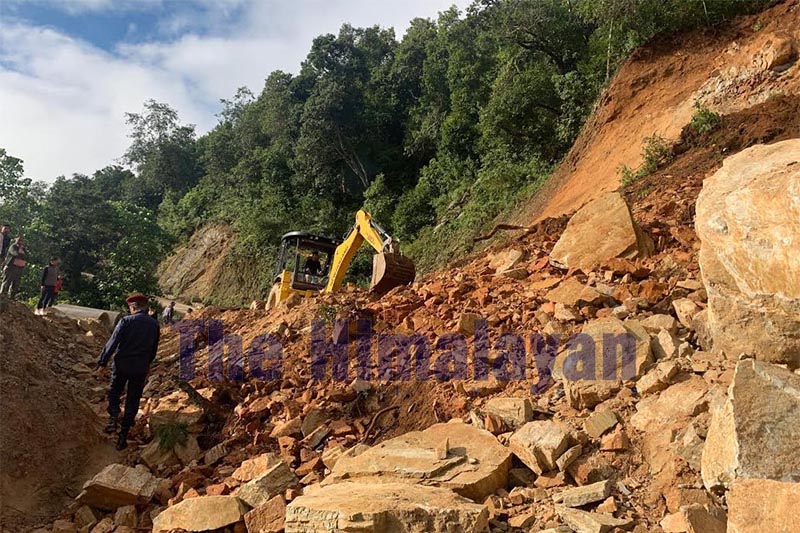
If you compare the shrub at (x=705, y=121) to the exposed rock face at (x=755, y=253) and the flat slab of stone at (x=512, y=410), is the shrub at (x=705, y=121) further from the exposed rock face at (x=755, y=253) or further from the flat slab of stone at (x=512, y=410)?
the flat slab of stone at (x=512, y=410)

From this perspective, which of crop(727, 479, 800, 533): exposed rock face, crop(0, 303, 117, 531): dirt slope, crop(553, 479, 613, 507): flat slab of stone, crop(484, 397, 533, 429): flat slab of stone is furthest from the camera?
crop(0, 303, 117, 531): dirt slope

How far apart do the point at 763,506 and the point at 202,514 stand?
3.05m

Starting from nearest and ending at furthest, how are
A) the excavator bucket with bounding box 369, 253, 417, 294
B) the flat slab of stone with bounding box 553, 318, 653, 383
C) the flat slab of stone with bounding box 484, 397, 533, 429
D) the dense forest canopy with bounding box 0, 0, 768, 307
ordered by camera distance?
1. the flat slab of stone with bounding box 484, 397, 533, 429
2. the flat slab of stone with bounding box 553, 318, 653, 383
3. the excavator bucket with bounding box 369, 253, 417, 294
4. the dense forest canopy with bounding box 0, 0, 768, 307

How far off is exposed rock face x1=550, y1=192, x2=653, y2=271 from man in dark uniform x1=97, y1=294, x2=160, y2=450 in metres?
4.17

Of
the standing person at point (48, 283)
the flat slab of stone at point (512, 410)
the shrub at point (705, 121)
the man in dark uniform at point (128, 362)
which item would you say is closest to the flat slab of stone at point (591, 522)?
the flat slab of stone at point (512, 410)

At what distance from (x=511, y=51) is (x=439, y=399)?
1679 cm

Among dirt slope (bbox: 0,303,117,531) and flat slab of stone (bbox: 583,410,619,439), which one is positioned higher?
dirt slope (bbox: 0,303,117,531)

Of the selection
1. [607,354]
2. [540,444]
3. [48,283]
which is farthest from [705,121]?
[48,283]

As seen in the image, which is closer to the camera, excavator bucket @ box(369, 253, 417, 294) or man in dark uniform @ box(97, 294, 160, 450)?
man in dark uniform @ box(97, 294, 160, 450)

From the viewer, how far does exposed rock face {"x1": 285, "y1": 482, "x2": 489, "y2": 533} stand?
9.30 ft

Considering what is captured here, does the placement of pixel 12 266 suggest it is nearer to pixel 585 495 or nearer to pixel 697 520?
pixel 585 495

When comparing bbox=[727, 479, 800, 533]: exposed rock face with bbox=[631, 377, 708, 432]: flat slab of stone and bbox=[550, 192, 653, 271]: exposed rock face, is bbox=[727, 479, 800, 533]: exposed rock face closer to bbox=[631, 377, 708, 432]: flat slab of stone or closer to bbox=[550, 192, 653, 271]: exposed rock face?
bbox=[631, 377, 708, 432]: flat slab of stone

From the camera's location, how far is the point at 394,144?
28.7 meters

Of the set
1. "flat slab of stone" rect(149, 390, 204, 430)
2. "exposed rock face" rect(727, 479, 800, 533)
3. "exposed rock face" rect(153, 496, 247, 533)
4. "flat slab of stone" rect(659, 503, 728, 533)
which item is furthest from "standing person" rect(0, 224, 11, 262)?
"exposed rock face" rect(727, 479, 800, 533)
